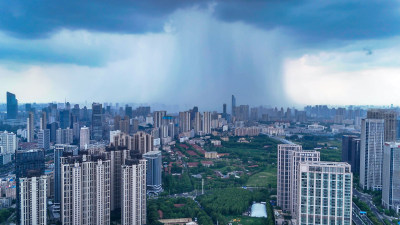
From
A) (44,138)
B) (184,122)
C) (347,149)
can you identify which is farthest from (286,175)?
(184,122)

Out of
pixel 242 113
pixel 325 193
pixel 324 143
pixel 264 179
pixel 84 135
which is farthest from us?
pixel 242 113

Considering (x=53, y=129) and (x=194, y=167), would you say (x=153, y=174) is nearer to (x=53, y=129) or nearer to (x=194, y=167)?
(x=194, y=167)

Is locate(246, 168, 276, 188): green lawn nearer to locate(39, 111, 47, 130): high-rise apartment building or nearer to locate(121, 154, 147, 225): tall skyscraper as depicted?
locate(121, 154, 147, 225): tall skyscraper

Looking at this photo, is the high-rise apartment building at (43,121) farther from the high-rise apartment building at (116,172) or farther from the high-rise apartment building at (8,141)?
the high-rise apartment building at (116,172)

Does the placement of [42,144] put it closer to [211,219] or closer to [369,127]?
[211,219]

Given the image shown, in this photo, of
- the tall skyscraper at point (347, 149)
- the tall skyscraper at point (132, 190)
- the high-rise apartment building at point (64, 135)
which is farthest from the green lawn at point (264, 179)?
the high-rise apartment building at point (64, 135)

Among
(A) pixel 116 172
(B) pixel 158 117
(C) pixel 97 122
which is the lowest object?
(A) pixel 116 172
